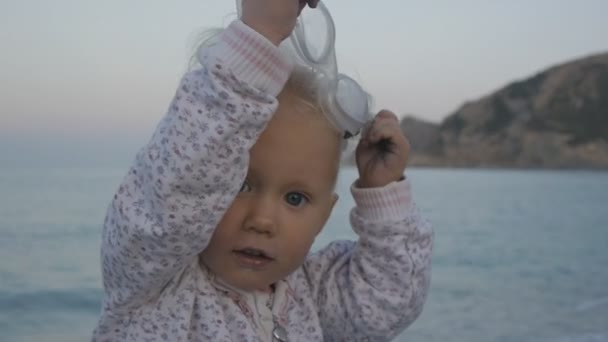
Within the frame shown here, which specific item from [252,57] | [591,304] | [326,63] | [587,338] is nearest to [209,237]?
[252,57]

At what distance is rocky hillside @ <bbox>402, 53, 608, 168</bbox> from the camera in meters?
44.0

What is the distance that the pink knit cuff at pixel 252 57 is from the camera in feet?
4.32

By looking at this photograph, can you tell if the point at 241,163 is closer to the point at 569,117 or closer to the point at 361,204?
the point at 361,204

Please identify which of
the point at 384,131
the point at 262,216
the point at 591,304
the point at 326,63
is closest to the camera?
the point at 262,216

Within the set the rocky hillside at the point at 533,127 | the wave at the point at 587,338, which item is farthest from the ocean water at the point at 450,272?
the rocky hillside at the point at 533,127

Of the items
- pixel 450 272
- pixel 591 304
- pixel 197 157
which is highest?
pixel 197 157

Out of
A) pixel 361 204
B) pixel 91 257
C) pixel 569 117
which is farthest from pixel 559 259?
pixel 569 117

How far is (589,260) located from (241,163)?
741 centimetres

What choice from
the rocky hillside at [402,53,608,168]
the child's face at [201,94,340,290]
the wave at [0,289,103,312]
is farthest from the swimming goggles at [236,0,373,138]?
the rocky hillside at [402,53,608,168]

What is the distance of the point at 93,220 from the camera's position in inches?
321

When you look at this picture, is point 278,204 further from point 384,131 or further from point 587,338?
point 587,338

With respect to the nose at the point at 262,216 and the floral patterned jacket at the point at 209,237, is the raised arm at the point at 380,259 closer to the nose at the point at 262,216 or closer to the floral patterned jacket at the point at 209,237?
the floral patterned jacket at the point at 209,237

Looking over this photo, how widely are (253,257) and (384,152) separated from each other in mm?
375

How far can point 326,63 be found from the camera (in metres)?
1.59
